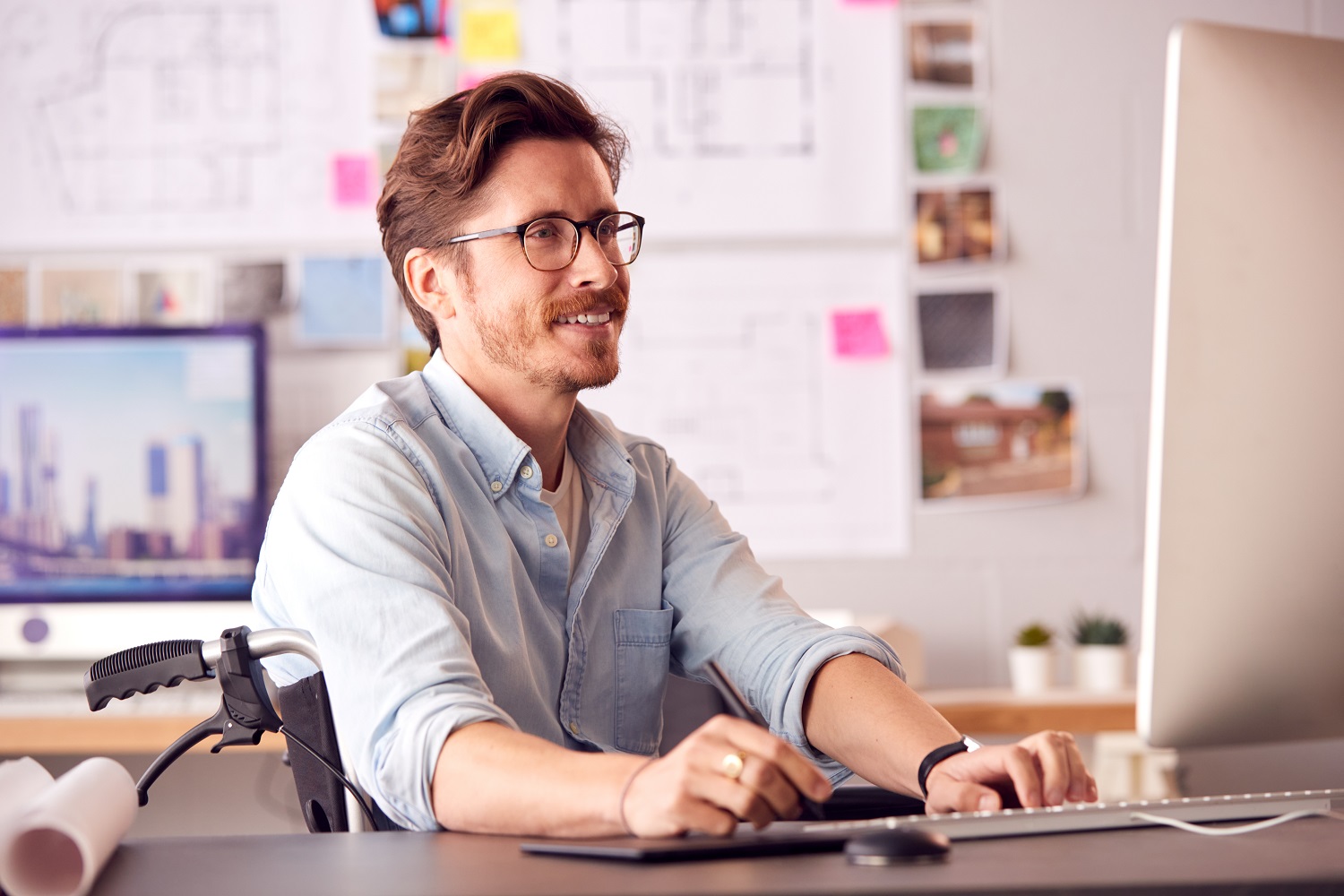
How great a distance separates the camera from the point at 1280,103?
2.34ft

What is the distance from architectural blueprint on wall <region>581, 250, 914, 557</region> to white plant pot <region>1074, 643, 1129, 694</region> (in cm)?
42

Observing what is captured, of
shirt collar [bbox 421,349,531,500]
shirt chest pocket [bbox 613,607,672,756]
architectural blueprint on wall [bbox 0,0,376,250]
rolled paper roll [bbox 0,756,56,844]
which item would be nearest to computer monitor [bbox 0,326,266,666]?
architectural blueprint on wall [bbox 0,0,376,250]

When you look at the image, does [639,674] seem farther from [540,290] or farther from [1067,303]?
[1067,303]

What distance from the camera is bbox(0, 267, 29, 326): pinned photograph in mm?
2543

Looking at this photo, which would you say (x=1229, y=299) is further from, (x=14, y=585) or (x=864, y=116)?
(x=14, y=585)

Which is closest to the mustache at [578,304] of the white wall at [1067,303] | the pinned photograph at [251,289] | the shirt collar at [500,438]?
the shirt collar at [500,438]

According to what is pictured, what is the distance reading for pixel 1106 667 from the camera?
2277mm

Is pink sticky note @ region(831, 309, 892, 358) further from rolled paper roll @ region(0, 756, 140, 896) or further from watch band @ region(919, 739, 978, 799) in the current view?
rolled paper roll @ region(0, 756, 140, 896)

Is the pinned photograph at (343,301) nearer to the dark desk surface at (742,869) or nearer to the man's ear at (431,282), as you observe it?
the man's ear at (431,282)

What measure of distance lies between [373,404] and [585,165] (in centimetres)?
36

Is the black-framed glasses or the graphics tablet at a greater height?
the black-framed glasses

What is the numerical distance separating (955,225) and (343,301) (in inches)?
47.6

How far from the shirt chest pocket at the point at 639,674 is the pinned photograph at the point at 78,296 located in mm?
1686

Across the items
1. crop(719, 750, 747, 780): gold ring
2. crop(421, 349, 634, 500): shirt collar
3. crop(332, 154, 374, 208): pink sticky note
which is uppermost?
crop(332, 154, 374, 208): pink sticky note
